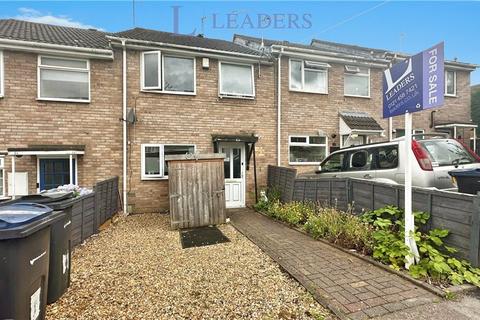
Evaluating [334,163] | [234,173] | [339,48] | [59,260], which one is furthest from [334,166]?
[339,48]

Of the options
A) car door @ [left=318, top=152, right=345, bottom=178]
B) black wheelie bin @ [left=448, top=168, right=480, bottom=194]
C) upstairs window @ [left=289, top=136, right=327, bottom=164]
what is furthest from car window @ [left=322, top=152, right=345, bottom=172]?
black wheelie bin @ [left=448, top=168, right=480, bottom=194]

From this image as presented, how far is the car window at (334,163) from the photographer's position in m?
Result: 7.50

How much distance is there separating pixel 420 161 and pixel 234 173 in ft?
18.4

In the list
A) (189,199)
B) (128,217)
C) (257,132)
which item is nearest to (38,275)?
(189,199)

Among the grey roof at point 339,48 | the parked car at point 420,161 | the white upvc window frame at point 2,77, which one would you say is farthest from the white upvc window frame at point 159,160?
the grey roof at point 339,48

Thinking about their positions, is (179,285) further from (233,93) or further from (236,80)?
(236,80)

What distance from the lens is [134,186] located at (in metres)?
8.16

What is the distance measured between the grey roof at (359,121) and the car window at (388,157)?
154 inches

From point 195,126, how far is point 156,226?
141 inches

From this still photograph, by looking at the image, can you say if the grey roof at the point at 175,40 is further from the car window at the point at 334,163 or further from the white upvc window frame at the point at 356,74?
the car window at the point at 334,163

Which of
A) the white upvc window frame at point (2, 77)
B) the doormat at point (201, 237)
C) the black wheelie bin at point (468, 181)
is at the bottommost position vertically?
the doormat at point (201, 237)

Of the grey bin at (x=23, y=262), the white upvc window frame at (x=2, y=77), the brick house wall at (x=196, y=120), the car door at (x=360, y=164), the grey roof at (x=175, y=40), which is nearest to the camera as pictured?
the grey bin at (x=23, y=262)

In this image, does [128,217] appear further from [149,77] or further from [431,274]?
[431,274]

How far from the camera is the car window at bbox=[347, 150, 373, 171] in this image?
21.2 ft
